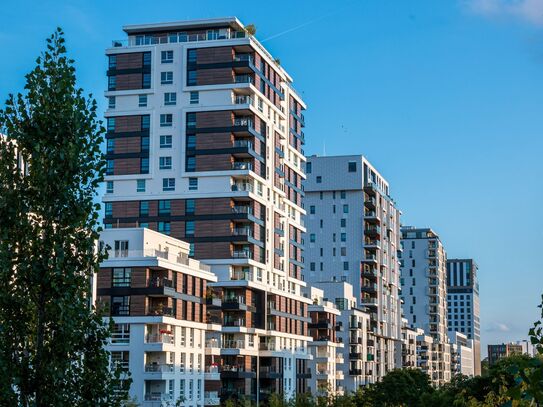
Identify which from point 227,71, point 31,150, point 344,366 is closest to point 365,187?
point 344,366

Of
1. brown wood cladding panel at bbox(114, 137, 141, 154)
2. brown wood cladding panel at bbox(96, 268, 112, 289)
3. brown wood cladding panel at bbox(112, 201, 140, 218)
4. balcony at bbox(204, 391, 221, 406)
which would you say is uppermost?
brown wood cladding panel at bbox(114, 137, 141, 154)

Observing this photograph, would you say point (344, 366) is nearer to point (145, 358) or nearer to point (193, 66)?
point (193, 66)

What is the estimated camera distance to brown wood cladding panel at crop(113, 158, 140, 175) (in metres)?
121

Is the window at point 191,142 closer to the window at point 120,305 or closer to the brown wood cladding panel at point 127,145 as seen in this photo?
the brown wood cladding panel at point 127,145

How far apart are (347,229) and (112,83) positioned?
226 ft

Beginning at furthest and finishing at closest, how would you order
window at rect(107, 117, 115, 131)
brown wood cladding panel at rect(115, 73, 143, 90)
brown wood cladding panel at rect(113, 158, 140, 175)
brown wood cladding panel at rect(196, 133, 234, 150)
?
brown wood cladding panel at rect(115, 73, 143, 90) < window at rect(107, 117, 115, 131) < brown wood cladding panel at rect(113, 158, 140, 175) < brown wood cladding panel at rect(196, 133, 234, 150)

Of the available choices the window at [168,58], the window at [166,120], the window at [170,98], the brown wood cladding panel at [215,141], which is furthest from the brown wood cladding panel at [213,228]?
the window at [168,58]

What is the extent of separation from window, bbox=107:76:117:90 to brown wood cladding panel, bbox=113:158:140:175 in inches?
368

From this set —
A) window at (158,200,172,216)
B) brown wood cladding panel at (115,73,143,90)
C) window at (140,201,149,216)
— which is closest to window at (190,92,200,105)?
brown wood cladding panel at (115,73,143,90)

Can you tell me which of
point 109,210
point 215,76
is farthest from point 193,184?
point 215,76

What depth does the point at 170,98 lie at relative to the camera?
122062mm

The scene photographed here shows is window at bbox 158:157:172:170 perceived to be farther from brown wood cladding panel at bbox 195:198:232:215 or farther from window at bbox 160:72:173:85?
window at bbox 160:72:173:85

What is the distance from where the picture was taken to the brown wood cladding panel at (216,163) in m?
119

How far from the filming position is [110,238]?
98.8 m
